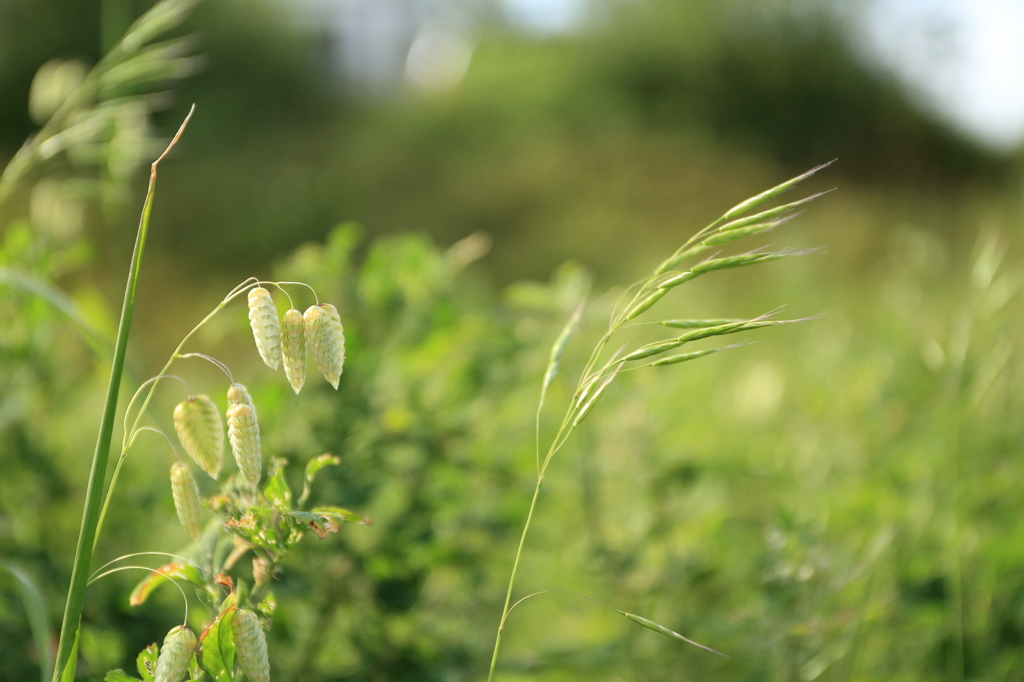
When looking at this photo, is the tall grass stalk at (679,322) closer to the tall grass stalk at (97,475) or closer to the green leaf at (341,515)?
the green leaf at (341,515)

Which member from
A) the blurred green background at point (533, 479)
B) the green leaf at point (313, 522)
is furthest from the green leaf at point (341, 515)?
the blurred green background at point (533, 479)

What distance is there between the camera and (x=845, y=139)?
822 centimetres

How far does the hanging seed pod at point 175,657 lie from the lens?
330 mm

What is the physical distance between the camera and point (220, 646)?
331 millimetres

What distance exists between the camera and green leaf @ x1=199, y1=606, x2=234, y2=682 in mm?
325

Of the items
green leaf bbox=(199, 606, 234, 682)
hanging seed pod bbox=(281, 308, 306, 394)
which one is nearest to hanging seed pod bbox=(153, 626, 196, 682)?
green leaf bbox=(199, 606, 234, 682)

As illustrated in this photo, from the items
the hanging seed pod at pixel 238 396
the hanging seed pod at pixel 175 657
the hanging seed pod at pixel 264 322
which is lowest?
the hanging seed pod at pixel 175 657

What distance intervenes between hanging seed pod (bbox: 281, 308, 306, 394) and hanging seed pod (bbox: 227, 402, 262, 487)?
4cm

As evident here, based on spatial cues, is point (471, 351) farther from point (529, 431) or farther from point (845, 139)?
point (845, 139)

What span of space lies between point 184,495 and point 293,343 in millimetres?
81

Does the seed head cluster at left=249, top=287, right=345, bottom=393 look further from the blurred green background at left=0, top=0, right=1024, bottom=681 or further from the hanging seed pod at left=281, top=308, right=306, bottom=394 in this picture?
the blurred green background at left=0, top=0, right=1024, bottom=681

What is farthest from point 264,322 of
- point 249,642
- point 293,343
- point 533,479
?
point 533,479

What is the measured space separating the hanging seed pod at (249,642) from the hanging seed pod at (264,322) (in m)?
0.11

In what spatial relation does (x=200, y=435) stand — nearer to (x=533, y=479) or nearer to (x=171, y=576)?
(x=171, y=576)
